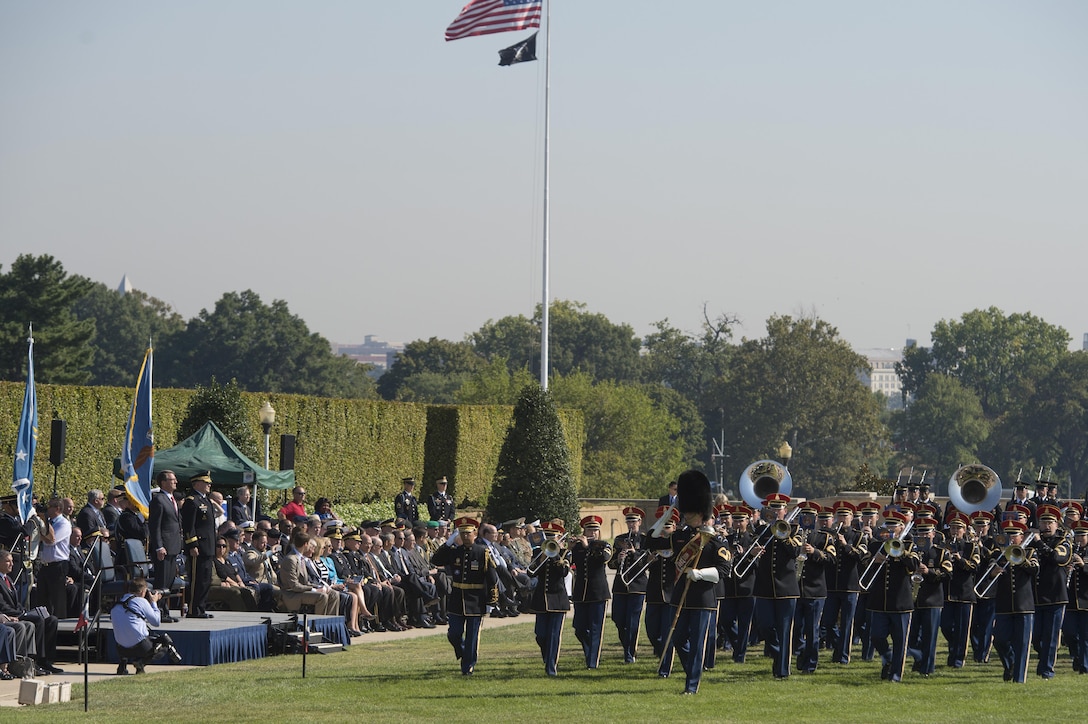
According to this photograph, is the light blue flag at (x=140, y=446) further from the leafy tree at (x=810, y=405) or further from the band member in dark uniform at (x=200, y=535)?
the leafy tree at (x=810, y=405)

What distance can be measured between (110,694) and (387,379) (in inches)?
3795

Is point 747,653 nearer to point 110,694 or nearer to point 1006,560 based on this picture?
point 1006,560

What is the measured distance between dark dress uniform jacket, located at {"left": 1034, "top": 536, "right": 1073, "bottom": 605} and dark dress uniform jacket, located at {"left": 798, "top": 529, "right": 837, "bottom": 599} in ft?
6.93

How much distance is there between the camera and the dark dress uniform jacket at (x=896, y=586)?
15.9m

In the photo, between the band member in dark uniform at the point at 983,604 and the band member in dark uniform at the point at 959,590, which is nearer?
the band member in dark uniform at the point at 959,590

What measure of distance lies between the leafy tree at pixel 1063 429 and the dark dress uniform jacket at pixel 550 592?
9134 cm

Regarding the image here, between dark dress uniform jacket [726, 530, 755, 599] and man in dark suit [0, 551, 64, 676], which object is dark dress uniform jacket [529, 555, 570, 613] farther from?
man in dark suit [0, 551, 64, 676]

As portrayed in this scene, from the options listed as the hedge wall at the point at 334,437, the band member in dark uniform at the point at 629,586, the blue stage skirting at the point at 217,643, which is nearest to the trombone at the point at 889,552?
the band member in dark uniform at the point at 629,586

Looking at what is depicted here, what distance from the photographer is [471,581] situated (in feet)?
53.0

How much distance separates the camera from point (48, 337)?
62375 mm

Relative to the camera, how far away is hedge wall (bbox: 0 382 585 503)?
33062 mm

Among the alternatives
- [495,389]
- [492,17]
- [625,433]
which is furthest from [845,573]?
[625,433]

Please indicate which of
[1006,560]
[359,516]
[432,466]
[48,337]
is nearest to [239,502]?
[1006,560]

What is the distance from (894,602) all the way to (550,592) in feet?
11.4
